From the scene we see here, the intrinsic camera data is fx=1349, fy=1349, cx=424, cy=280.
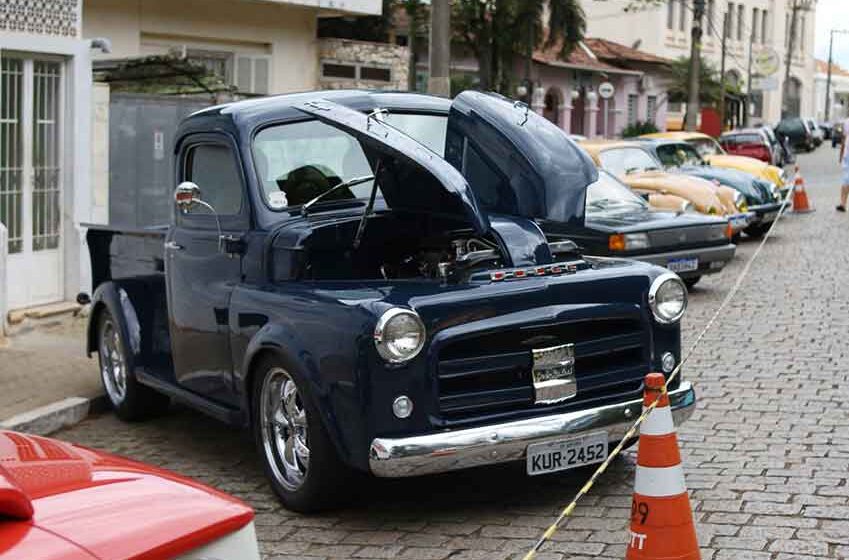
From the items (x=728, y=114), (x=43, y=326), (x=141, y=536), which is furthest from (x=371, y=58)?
(x=728, y=114)

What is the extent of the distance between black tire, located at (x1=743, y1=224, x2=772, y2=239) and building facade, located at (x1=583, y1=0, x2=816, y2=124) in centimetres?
3117

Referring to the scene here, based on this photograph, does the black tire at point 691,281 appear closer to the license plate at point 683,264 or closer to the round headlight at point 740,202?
the license plate at point 683,264

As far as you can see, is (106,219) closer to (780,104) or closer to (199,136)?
(199,136)

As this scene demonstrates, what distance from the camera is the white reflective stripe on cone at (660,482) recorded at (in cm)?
509

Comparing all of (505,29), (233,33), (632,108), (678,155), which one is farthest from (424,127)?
(632,108)

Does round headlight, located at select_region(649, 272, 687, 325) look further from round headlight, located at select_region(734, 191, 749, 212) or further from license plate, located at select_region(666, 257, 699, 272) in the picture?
round headlight, located at select_region(734, 191, 749, 212)

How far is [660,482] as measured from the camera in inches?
200

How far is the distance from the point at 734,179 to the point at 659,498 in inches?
593

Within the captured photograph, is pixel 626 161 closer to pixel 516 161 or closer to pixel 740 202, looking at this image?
pixel 740 202

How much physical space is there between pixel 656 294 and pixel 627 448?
44.8 inches

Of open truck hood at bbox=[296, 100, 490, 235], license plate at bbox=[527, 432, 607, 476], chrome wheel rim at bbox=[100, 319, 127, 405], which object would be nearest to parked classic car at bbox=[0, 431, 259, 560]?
license plate at bbox=[527, 432, 607, 476]

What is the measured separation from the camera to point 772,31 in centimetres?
8050

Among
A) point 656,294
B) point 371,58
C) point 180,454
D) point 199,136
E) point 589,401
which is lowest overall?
point 180,454

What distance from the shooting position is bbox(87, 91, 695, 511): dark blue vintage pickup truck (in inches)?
230
